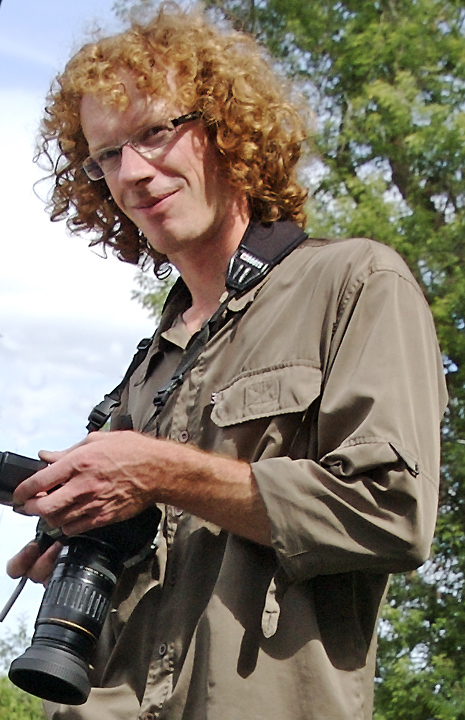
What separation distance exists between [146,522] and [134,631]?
260 millimetres

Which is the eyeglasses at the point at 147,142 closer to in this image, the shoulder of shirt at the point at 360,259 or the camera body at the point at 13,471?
the shoulder of shirt at the point at 360,259

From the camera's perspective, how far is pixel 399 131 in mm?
10430

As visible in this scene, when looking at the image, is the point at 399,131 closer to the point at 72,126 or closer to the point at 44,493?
the point at 72,126

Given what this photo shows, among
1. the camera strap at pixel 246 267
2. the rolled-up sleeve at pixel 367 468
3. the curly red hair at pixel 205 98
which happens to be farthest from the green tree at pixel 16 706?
the rolled-up sleeve at pixel 367 468

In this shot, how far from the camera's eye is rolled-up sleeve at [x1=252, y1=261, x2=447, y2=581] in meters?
1.88

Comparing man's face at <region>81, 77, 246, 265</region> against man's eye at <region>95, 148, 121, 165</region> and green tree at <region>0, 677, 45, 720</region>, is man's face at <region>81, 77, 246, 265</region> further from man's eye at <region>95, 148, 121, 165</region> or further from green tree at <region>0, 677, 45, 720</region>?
green tree at <region>0, 677, 45, 720</region>

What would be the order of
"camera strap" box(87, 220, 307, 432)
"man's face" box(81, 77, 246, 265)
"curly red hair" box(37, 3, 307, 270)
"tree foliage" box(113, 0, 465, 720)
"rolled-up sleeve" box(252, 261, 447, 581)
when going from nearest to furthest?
"rolled-up sleeve" box(252, 261, 447, 581), "camera strap" box(87, 220, 307, 432), "man's face" box(81, 77, 246, 265), "curly red hair" box(37, 3, 307, 270), "tree foliage" box(113, 0, 465, 720)

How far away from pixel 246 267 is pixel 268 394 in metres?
0.37

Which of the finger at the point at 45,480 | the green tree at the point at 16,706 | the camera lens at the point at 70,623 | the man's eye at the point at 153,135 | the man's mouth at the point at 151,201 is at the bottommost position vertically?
the green tree at the point at 16,706

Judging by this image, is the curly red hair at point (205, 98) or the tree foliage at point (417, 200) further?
the tree foliage at point (417, 200)

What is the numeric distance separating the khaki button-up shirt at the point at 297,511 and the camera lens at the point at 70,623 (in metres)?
0.15

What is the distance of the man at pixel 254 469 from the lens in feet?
6.24

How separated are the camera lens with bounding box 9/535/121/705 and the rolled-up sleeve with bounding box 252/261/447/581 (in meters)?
0.38

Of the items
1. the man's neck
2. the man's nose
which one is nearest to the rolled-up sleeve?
the man's neck
